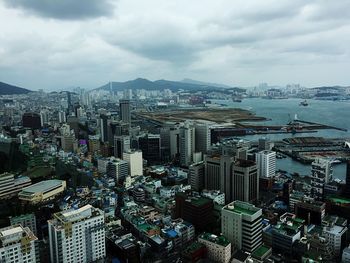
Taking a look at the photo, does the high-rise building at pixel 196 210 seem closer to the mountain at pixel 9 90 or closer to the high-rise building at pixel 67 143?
the high-rise building at pixel 67 143

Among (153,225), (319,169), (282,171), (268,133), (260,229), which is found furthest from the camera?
(268,133)

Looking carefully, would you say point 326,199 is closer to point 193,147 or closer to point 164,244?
point 164,244

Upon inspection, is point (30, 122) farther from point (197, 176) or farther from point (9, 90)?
point (9, 90)

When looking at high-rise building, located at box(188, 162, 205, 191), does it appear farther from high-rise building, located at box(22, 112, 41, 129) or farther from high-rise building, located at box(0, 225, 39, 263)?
high-rise building, located at box(22, 112, 41, 129)

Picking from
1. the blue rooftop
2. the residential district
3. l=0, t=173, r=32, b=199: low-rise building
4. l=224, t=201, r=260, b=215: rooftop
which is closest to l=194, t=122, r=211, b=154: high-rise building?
the residential district

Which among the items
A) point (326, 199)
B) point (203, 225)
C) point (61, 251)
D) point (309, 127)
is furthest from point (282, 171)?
point (309, 127)
